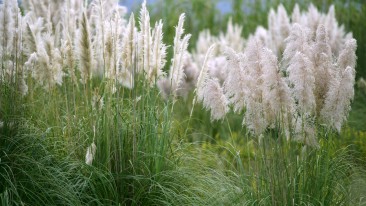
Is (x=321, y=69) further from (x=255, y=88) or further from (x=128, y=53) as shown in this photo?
(x=128, y=53)

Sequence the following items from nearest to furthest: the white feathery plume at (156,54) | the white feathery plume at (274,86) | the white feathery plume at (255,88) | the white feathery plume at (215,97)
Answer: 1. the white feathery plume at (274,86)
2. the white feathery plume at (255,88)
3. the white feathery plume at (215,97)
4. the white feathery plume at (156,54)

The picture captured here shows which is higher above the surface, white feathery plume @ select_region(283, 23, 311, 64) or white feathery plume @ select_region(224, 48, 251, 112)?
white feathery plume @ select_region(283, 23, 311, 64)

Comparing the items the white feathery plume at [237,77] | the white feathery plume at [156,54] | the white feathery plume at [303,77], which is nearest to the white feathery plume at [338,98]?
the white feathery plume at [303,77]

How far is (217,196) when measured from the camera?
489 cm

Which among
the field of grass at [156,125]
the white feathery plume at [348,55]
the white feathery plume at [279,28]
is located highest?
the white feathery plume at [279,28]

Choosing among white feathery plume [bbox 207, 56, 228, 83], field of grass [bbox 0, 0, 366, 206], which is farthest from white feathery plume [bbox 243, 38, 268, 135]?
white feathery plume [bbox 207, 56, 228, 83]

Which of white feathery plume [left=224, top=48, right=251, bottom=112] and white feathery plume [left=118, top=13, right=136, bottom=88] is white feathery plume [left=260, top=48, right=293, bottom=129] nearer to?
white feathery plume [left=224, top=48, right=251, bottom=112]

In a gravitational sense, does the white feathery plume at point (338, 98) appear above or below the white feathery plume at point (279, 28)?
below

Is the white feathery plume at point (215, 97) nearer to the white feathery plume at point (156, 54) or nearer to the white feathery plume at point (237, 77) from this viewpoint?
the white feathery plume at point (237, 77)

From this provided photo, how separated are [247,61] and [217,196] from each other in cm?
100

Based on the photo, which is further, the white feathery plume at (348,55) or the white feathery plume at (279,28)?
the white feathery plume at (279,28)

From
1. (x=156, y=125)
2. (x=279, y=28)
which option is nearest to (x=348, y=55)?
(x=156, y=125)

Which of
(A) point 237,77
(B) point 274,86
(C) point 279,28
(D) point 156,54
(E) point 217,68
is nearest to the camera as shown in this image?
(B) point 274,86

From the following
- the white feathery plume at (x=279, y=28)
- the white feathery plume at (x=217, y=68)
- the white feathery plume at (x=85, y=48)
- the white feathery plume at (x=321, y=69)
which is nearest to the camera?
the white feathery plume at (x=321, y=69)
